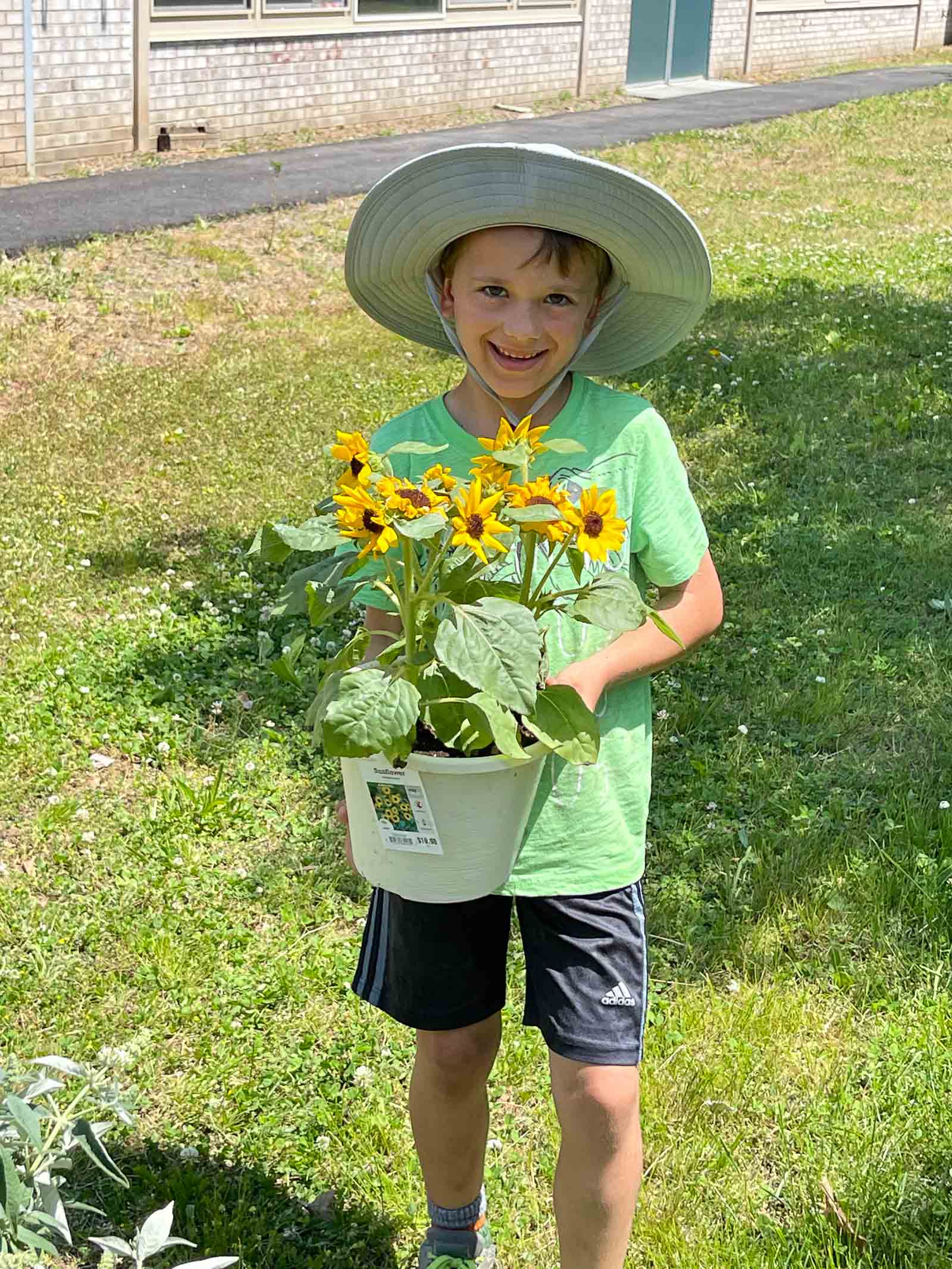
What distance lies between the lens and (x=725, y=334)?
805cm

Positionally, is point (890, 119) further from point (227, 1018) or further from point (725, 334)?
point (227, 1018)

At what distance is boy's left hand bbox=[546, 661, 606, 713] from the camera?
2.00m

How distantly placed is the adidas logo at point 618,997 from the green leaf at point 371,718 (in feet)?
1.81

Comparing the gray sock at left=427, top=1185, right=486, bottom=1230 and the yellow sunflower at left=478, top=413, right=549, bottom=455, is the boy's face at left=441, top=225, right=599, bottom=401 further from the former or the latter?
the gray sock at left=427, top=1185, right=486, bottom=1230

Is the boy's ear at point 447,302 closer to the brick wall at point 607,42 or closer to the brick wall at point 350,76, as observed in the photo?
the brick wall at point 350,76

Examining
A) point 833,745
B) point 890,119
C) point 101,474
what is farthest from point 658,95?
point 833,745

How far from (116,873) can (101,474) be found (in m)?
2.86

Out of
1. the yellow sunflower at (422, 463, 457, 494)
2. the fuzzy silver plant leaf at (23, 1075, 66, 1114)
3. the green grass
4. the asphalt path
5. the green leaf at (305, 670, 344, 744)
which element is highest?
the yellow sunflower at (422, 463, 457, 494)

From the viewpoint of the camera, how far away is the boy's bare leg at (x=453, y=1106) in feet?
7.54

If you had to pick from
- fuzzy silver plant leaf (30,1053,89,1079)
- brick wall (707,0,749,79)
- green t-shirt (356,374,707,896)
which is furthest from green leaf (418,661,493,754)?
brick wall (707,0,749,79)

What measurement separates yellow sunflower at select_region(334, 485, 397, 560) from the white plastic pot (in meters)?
0.27

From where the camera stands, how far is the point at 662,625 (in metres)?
1.98

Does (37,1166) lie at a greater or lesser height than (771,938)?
greater

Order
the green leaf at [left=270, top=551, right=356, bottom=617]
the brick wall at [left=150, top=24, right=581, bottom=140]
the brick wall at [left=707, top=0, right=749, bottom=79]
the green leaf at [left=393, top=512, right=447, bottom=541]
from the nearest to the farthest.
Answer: the green leaf at [left=393, top=512, right=447, bottom=541] < the green leaf at [left=270, top=551, right=356, bottom=617] < the brick wall at [left=150, top=24, right=581, bottom=140] < the brick wall at [left=707, top=0, right=749, bottom=79]
